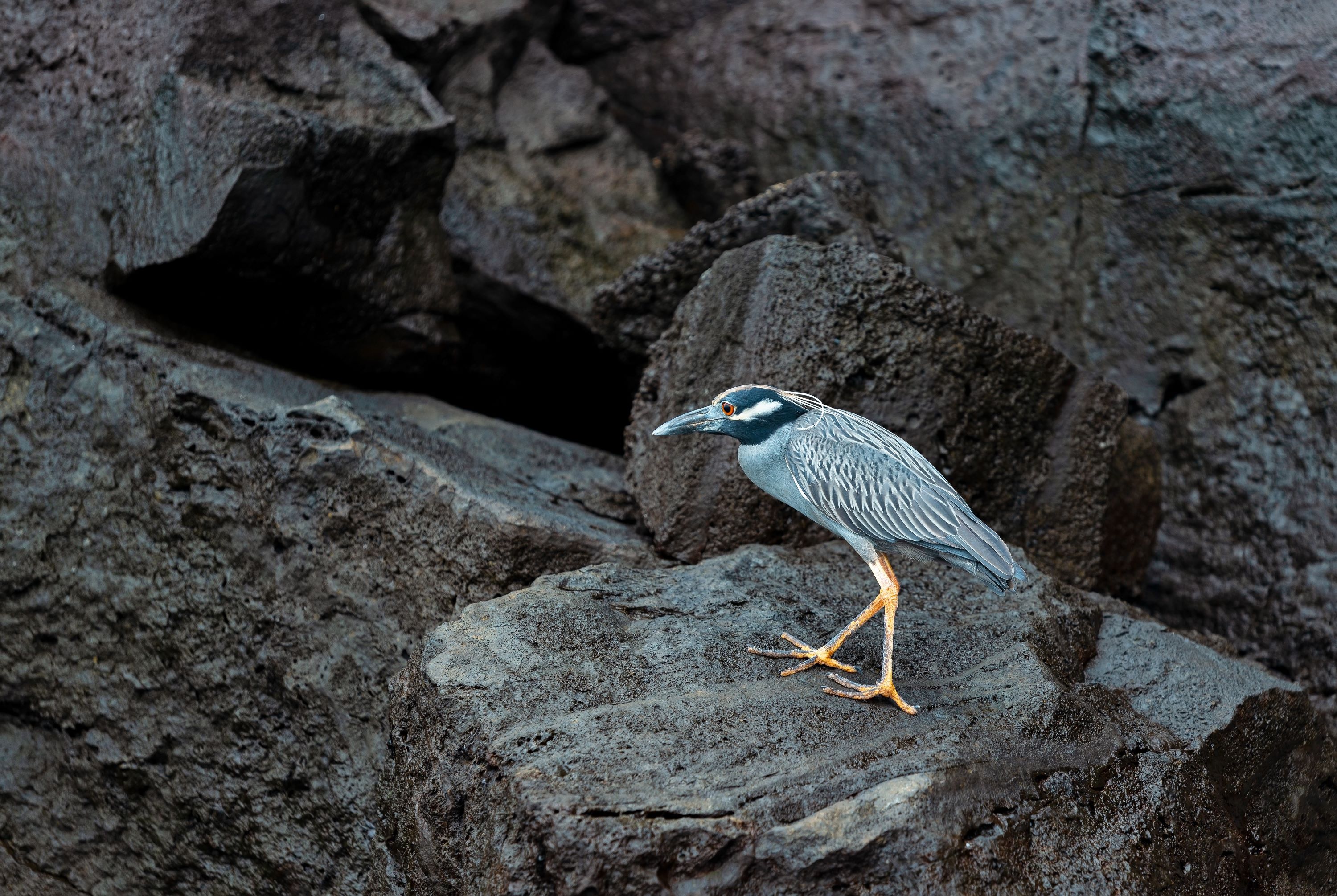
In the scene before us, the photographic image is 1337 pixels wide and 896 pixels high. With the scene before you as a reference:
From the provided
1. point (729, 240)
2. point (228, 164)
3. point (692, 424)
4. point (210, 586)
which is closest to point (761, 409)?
point (692, 424)

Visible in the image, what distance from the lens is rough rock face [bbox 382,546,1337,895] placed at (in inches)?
98.9

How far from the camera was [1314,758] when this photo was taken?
11.6 feet

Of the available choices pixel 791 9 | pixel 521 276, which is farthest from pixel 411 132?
pixel 791 9

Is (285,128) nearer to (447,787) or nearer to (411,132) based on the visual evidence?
(411,132)

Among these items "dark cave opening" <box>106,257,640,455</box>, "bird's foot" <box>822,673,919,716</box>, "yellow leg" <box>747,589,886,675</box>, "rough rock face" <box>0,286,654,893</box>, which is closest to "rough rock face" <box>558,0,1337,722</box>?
"dark cave opening" <box>106,257,640,455</box>

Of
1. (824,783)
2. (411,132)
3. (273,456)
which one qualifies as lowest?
(824,783)

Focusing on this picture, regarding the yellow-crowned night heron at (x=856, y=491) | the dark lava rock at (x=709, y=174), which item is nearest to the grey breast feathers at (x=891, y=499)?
the yellow-crowned night heron at (x=856, y=491)

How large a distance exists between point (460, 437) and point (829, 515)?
6.82 ft

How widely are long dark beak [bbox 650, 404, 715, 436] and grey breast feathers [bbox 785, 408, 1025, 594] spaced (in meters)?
0.27

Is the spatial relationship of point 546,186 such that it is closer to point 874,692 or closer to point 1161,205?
point 1161,205

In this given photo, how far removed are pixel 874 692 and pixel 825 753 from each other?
1.10 feet

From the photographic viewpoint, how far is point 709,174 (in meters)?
6.46

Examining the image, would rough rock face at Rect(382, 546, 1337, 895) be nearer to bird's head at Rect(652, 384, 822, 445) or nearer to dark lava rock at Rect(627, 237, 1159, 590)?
dark lava rock at Rect(627, 237, 1159, 590)

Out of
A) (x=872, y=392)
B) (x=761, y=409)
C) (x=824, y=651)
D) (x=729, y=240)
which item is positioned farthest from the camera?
(x=729, y=240)
